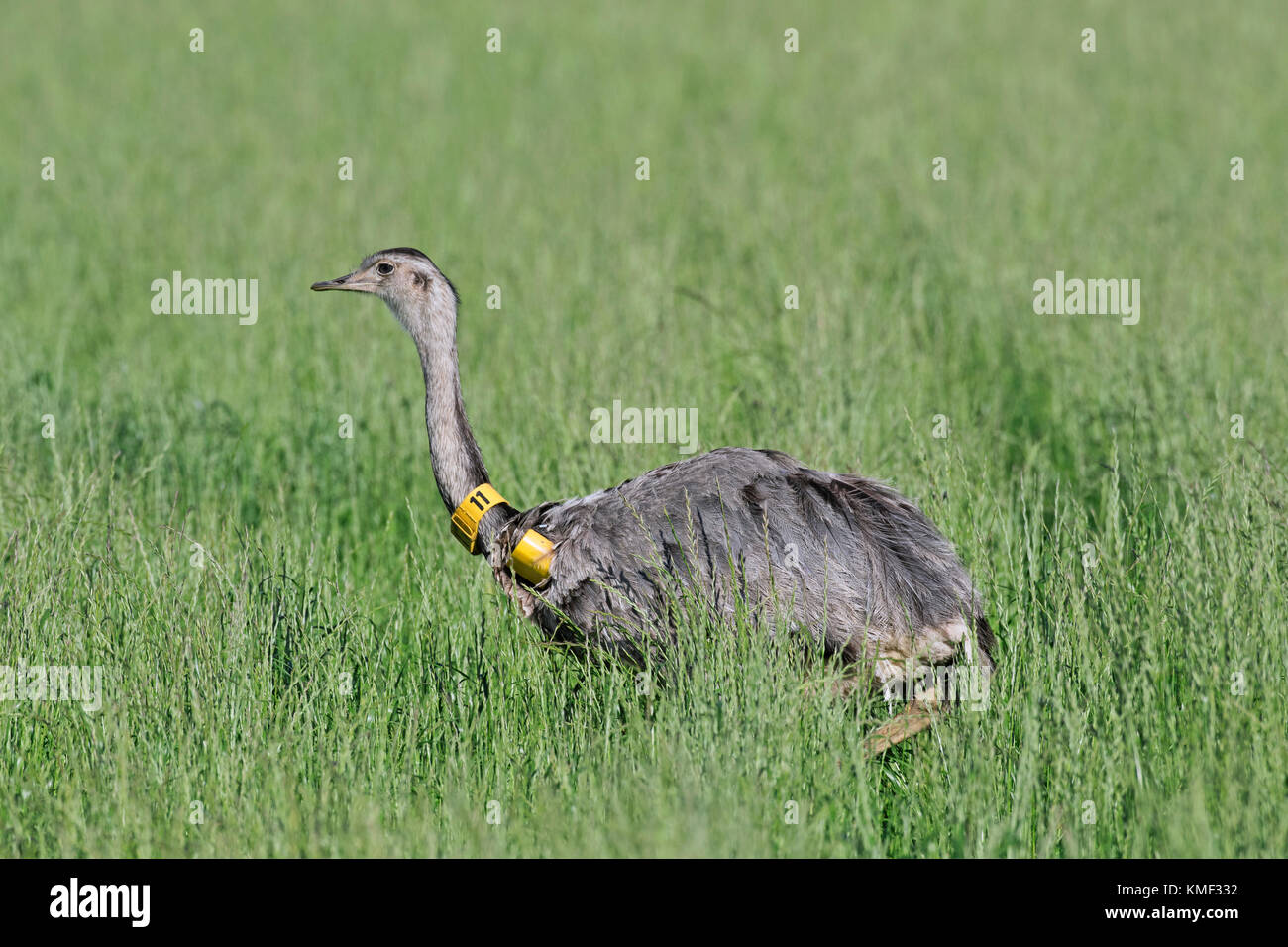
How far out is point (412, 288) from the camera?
554 centimetres

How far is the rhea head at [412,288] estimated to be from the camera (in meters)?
5.50

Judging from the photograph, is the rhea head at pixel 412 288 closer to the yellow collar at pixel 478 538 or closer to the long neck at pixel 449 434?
the long neck at pixel 449 434

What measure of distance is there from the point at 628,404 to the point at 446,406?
192cm

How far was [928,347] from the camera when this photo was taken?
8477 mm

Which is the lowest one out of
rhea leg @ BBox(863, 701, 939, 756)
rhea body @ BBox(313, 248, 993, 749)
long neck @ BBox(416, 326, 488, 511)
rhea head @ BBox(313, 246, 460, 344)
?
rhea leg @ BBox(863, 701, 939, 756)

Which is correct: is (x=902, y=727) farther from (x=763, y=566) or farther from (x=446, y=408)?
(x=446, y=408)

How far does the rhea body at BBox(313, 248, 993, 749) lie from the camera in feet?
15.3

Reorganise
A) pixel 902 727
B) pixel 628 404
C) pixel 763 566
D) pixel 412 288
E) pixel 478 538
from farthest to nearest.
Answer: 1. pixel 628 404
2. pixel 412 288
3. pixel 478 538
4. pixel 763 566
5. pixel 902 727

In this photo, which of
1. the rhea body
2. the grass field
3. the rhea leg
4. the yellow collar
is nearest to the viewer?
the grass field

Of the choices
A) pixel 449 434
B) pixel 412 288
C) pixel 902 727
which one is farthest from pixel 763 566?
pixel 412 288

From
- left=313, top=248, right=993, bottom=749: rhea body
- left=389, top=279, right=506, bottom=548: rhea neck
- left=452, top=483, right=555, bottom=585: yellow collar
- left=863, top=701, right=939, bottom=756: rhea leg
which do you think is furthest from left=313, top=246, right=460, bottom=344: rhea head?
left=863, top=701, right=939, bottom=756: rhea leg

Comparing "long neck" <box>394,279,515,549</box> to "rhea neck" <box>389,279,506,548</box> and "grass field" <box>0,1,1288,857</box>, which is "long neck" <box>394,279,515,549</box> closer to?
"rhea neck" <box>389,279,506,548</box>

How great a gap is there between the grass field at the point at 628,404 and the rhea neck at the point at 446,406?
324 mm

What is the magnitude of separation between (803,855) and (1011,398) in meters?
4.81
